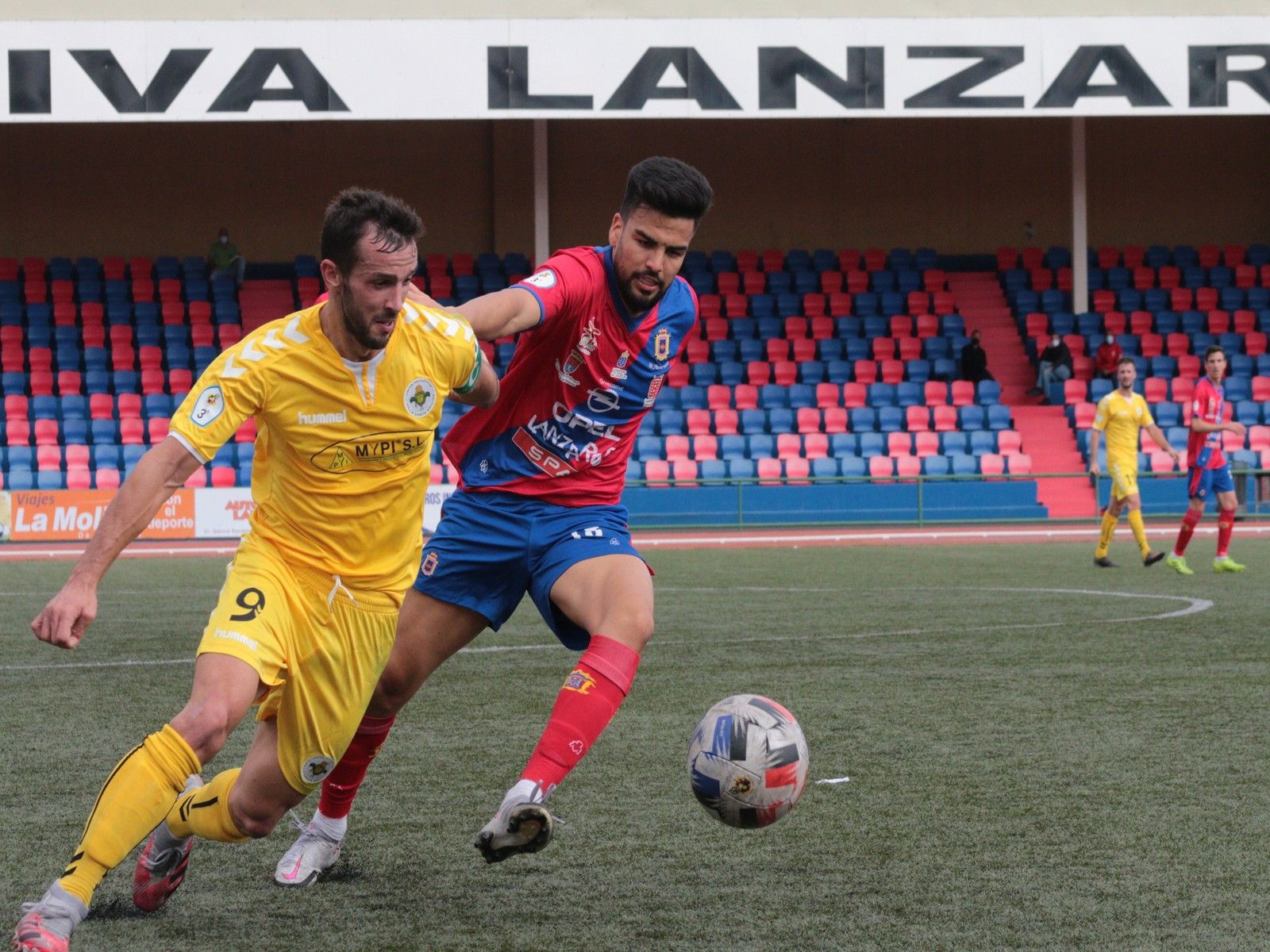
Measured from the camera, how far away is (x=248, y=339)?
405 centimetres

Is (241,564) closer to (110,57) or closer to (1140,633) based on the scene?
(1140,633)

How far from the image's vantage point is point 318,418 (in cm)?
405

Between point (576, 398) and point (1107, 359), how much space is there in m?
23.7

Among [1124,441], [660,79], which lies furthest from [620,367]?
[660,79]

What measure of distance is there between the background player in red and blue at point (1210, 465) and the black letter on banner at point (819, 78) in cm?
1048

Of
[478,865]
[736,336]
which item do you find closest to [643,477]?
[736,336]

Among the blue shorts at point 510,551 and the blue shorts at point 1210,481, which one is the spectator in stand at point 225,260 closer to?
the blue shorts at point 1210,481

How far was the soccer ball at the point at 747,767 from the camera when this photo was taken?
4.31 metres

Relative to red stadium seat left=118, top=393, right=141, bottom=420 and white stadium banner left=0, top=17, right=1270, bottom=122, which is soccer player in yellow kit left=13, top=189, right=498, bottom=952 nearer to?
white stadium banner left=0, top=17, right=1270, bottom=122

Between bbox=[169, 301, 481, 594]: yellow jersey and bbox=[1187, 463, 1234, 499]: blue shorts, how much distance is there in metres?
13.0

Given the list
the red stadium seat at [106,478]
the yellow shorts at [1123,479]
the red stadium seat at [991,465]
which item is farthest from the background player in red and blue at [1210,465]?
the red stadium seat at [106,478]

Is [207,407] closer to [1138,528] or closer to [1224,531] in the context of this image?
[1224,531]

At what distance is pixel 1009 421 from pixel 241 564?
22.9 m

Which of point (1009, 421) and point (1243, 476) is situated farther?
point (1009, 421)
